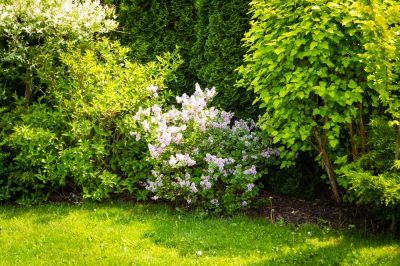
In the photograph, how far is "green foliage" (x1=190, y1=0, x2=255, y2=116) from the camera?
681 centimetres

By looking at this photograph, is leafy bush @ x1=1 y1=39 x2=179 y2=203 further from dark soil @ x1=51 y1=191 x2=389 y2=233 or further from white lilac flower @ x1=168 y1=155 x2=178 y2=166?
white lilac flower @ x1=168 y1=155 x2=178 y2=166

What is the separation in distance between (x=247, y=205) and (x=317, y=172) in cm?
107

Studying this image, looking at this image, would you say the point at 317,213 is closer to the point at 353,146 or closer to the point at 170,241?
the point at 353,146

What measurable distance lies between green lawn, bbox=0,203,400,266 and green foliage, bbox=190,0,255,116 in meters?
1.82

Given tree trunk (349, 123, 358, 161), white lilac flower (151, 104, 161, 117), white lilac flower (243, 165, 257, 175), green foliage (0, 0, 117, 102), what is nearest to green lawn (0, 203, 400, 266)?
white lilac flower (243, 165, 257, 175)

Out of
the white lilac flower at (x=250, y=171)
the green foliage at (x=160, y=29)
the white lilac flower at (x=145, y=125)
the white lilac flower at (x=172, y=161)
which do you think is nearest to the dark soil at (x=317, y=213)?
the white lilac flower at (x=250, y=171)

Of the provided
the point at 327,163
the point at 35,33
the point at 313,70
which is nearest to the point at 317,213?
the point at 327,163

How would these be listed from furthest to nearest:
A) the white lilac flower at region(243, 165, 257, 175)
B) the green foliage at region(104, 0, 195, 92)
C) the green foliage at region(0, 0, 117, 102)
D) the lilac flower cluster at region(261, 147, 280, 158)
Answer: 1. the green foliage at region(104, 0, 195, 92)
2. the green foliage at region(0, 0, 117, 102)
3. the lilac flower cluster at region(261, 147, 280, 158)
4. the white lilac flower at region(243, 165, 257, 175)

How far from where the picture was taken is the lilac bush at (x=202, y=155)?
5836mm

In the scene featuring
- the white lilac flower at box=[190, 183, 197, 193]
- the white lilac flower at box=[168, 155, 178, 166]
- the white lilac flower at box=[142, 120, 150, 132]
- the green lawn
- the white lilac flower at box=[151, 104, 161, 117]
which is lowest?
the green lawn

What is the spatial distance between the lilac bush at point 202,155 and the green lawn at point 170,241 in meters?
0.31

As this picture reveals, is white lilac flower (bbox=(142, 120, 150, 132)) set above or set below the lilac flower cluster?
above

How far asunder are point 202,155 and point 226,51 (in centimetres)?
163

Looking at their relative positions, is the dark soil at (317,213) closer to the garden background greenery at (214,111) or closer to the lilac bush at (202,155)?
the garden background greenery at (214,111)
